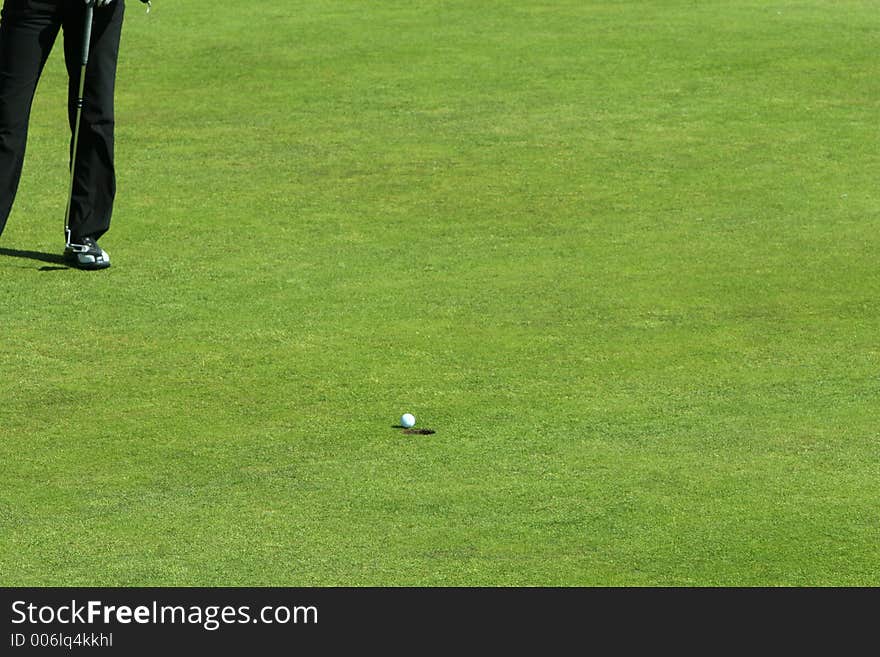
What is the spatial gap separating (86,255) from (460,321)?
2.41m

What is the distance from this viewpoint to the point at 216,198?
11.5 m

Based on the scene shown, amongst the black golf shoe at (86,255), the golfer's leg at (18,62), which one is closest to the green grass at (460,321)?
the black golf shoe at (86,255)

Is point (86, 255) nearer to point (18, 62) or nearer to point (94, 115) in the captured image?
point (94, 115)

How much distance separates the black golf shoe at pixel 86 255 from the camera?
9.90 m

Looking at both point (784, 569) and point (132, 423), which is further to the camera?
point (132, 423)

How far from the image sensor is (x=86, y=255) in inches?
390

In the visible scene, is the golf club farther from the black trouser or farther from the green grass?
the green grass

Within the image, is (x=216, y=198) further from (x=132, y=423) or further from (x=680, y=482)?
(x=680, y=482)

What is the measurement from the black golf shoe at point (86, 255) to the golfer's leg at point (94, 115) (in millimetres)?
66

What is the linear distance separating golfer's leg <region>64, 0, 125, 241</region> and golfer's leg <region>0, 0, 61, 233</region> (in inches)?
6.4
